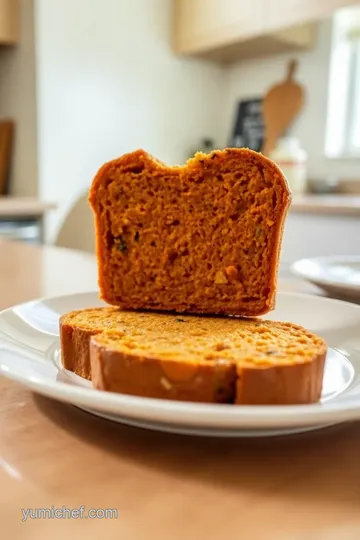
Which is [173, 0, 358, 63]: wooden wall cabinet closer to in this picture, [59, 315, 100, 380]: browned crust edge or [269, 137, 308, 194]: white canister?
[269, 137, 308, 194]: white canister

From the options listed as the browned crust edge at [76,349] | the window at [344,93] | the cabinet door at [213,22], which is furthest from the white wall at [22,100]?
the browned crust edge at [76,349]

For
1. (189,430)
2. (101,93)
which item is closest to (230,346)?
(189,430)

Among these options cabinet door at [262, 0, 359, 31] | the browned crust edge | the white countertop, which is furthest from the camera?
cabinet door at [262, 0, 359, 31]

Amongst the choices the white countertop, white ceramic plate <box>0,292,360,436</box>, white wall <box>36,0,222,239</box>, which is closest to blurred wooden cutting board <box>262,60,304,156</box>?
white wall <box>36,0,222,239</box>

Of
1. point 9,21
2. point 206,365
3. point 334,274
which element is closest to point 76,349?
point 206,365

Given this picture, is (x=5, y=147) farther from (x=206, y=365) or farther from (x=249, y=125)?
(x=206, y=365)
